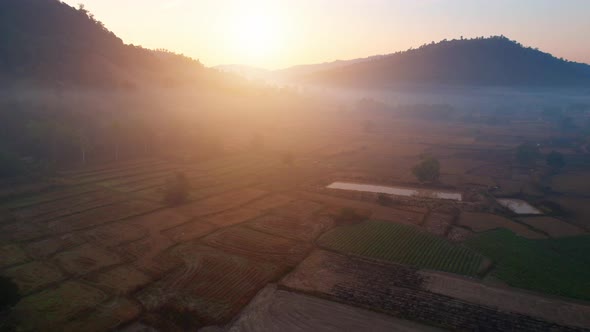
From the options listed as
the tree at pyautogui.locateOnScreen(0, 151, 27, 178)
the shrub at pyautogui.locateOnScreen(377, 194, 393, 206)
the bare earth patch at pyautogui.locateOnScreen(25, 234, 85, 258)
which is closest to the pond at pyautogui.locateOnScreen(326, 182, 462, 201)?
the shrub at pyautogui.locateOnScreen(377, 194, 393, 206)

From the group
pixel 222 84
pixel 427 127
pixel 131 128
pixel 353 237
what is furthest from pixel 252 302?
pixel 222 84

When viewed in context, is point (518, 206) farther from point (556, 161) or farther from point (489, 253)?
point (556, 161)

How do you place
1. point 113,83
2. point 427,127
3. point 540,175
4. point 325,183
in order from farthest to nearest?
point 427,127 → point 113,83 → point 540,175 → point 325,183

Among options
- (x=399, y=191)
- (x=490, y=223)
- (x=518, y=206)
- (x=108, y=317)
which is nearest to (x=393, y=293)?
(x=108, y=317)

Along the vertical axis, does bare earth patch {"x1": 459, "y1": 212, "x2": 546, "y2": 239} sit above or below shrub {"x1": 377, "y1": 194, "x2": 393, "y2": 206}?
below

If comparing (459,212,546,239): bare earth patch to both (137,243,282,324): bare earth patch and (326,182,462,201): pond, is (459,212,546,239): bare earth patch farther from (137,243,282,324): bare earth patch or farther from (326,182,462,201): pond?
(137,243,282,324): bare earth patch

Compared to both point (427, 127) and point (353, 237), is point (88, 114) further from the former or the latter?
point (427, 127)
